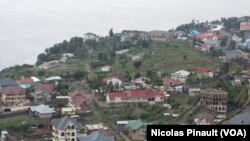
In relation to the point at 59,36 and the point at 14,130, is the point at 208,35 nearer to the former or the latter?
the point at 59,36

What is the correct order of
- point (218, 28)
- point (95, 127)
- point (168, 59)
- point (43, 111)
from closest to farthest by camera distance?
point (95, 127)
point (43, 111)
point (168, 59)
point (218, 28)

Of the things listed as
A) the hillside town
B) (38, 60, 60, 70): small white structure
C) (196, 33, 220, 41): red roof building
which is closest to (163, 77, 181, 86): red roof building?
the hillside town

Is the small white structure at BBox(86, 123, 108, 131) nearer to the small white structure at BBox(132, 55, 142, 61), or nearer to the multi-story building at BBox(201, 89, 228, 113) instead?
the multi-story building at BBox(201, 89, 228, 113)

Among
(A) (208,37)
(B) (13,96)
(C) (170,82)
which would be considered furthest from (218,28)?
(B) (13,96)

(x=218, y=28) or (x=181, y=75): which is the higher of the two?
(x=218, y=28)

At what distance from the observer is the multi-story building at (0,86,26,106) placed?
11.3 meters

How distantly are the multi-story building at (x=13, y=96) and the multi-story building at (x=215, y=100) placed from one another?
3.90 metres

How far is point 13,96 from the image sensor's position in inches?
445

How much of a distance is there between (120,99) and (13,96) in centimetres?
233

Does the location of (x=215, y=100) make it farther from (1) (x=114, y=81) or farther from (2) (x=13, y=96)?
(2) (x=13, y=96)

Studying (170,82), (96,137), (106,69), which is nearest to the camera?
(96,137)

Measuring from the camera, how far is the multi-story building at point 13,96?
37.0 ft

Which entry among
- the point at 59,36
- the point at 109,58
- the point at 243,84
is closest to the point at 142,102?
the point at 243,84

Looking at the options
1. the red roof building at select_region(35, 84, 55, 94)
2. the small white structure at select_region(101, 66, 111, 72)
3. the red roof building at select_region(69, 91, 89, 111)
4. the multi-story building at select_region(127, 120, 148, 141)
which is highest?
the small white structure at select_region(101, 66, 111, 72)
